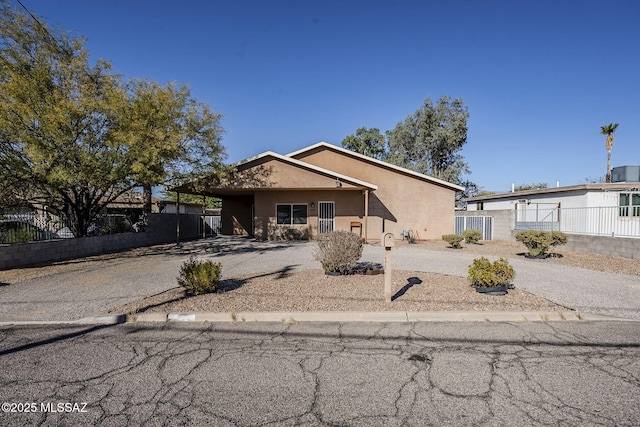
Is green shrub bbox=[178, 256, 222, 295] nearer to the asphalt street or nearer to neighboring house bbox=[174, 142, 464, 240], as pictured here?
the asphalt street

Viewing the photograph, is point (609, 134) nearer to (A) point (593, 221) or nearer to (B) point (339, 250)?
(A) point (593, 221)

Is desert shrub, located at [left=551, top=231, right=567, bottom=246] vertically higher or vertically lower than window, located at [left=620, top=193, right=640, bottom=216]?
lower

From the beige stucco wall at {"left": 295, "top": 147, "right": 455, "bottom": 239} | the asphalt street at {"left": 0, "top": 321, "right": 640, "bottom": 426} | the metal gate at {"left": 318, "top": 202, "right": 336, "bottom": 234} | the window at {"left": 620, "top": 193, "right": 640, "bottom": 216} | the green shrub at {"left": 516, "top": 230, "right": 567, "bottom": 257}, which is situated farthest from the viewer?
the beige stucco wall at {"left": 295, "top": 147, "right": 455, "bottom": 239}

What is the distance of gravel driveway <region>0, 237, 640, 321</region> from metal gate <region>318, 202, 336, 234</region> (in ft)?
21.4

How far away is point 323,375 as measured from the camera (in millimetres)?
3607

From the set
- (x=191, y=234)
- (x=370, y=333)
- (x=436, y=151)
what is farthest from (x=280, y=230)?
(x=436, y=151)

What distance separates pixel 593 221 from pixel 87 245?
2090 centimetres

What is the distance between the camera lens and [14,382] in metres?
3.47

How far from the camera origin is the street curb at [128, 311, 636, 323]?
5492 mm

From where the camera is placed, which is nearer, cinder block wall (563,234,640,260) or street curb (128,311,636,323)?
street curb (128,311,636,323)

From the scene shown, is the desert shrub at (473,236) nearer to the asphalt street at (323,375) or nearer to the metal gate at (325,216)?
the metal gate at (325,216)

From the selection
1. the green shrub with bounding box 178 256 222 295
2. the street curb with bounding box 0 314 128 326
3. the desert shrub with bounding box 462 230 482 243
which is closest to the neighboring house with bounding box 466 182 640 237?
the desert shrub with bounding box 462 230 482 243

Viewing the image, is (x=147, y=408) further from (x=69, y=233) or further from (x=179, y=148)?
(x=69, y=233)

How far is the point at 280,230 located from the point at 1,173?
1229 cm
